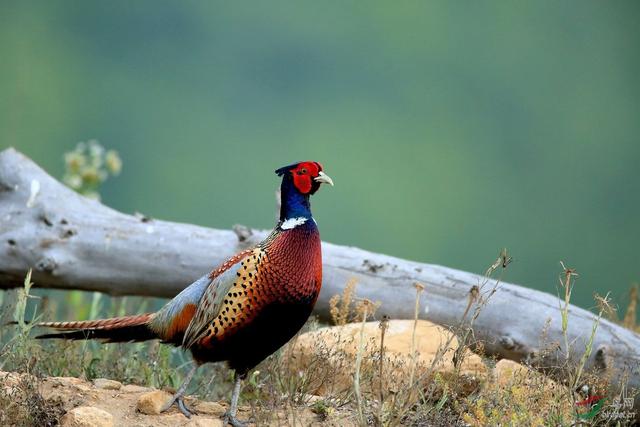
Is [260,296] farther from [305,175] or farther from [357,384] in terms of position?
[357,384]

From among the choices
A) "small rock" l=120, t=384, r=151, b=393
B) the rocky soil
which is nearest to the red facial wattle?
the rocky soil

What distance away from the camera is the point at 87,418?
352 cm

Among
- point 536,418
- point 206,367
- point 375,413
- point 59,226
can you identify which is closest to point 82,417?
point 375,413

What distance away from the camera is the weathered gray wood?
5480mm

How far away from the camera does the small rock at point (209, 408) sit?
3918 millimetres

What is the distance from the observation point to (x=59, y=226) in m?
5.94

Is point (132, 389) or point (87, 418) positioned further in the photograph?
point (132, 389)

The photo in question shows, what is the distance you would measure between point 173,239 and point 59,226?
0.77 meters

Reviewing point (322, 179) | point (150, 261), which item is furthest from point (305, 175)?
point (150, 261)

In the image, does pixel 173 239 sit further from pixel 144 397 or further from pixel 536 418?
pixel 536 418

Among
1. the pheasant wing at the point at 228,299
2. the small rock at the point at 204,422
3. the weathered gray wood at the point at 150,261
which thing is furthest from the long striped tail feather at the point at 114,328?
the weathered gray wood at the point at 150,261

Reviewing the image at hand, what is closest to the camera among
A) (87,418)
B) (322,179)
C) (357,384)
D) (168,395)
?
(357,384)

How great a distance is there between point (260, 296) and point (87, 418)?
83 centimetres

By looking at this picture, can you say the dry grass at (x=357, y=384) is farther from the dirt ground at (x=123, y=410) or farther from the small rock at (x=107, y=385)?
the small rock at (x=107, y=385)
